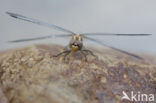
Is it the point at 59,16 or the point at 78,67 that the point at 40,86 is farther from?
the point at 59,16

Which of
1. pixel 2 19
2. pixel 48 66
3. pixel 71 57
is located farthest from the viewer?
pixel 2 19

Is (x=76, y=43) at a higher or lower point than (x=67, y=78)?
higher

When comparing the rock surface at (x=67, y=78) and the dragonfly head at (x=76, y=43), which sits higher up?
the dragonfly head at (x=76, y=43)

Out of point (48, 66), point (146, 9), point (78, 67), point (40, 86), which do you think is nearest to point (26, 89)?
point (40, 86)

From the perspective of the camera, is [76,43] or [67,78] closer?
[67,78]

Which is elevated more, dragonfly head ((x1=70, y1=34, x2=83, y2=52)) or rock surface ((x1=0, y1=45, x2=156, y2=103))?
dragonfly head ((x1=70, y1=34, x2=83, y2=52))

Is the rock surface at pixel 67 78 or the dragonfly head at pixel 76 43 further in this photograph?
the dragonfly head at pixel 76 43

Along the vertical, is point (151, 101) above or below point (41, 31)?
below

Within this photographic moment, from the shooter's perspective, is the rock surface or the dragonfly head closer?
the rock surface
